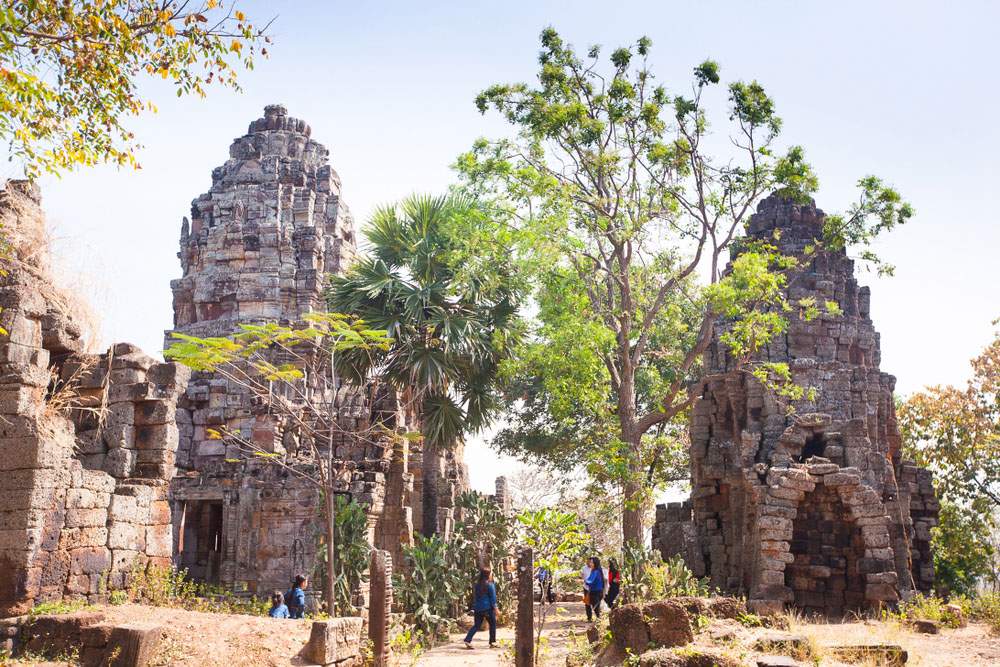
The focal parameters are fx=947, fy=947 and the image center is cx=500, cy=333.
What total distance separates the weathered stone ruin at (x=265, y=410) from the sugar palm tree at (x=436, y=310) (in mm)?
1210

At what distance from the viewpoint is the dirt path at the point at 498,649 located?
1314 centimetres

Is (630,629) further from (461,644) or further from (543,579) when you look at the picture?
(461,644)

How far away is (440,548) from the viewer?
18.3 m

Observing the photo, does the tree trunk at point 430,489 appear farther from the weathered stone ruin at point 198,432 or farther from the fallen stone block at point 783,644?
the fallen stone block at point 783,644

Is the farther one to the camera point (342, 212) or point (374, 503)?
point (342, 212)

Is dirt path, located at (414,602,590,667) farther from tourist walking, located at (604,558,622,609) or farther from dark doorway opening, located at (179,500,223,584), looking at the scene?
dark doorway opening, located at (179,500,223,584)

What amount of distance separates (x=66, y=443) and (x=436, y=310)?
31.2 ft

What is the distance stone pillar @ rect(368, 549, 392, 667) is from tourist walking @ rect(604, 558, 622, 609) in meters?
7.21

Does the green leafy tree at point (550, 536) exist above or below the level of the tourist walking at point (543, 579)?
above

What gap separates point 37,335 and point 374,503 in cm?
823

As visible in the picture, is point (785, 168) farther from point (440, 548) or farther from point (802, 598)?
point (440, 548)

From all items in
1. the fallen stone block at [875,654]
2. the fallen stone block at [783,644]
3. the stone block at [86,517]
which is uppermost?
the stone block at [86,517]

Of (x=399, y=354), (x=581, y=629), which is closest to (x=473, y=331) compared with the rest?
(x=399, y=354)

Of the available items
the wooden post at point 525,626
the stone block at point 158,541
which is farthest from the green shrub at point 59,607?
the wooden post at point 525,626
